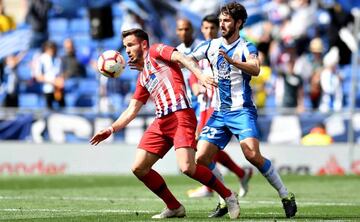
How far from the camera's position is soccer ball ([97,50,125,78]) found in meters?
11.6

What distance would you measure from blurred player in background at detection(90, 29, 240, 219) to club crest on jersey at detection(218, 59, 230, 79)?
0.58 meters

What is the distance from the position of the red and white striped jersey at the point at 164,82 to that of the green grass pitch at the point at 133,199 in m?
1.27

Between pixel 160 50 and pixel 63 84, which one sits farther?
pixel 63 84

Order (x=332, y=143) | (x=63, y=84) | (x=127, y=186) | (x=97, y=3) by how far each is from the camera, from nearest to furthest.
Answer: (x=127, y=186) → (x=332, y=143) → (x=63, y=84) → (x=97, y=3)

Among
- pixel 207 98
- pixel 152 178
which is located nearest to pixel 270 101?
pixel 207 98

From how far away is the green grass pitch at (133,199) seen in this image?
37.1 feet

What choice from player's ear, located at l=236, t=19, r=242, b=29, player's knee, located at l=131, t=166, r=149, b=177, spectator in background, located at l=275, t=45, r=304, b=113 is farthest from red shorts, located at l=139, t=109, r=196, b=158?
spectator in background, located at l=275, t=45, r=304, b=113

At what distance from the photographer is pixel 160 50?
433 inches

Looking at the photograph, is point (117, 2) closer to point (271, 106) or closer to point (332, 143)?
point (271, 106)

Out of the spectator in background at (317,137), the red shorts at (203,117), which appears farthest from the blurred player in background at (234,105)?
the spectator in background at (317,137)

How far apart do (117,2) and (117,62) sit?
16.6 m

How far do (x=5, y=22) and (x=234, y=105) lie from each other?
54.2 feet

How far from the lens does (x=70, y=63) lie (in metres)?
26.2

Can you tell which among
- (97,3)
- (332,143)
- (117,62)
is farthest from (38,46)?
(117,62)
